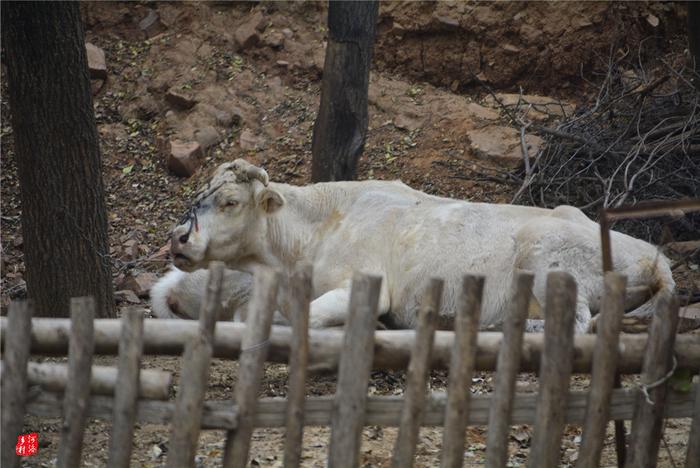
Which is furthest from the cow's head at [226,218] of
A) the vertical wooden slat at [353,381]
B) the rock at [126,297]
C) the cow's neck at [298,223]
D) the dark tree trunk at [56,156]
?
the vertical wooden slat at [353,381]


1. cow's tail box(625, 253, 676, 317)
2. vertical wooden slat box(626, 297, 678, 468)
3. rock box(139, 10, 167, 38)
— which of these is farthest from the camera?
rock box(139, 10, 167, 38)

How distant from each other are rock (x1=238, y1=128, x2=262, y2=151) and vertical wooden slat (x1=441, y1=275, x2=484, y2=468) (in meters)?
9.06

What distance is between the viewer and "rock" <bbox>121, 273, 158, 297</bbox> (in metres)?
9.73

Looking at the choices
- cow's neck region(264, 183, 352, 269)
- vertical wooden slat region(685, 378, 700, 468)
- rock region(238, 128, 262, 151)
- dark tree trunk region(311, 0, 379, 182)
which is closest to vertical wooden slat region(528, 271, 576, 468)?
vertical wooden slat region(685, 378, 700, 468)

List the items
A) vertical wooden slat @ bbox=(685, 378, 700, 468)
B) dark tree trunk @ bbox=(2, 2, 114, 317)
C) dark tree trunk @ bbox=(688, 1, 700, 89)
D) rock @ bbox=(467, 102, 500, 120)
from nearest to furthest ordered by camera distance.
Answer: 1. vertical wooden slat @ bbox=(685, 378, 700, 468)
2. dark tree trunk @ bbox=(2, 2, 114, 317)
3. dark tree trunk @ bbox=(688, 1, 700, 89)
4. rock @ bbox=(467, 102, 500, 120)

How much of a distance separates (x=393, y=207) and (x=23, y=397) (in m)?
4.21

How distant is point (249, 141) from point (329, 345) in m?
9.00

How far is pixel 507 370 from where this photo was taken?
480 cm

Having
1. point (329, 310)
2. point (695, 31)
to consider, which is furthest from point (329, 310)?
point (695, 31)

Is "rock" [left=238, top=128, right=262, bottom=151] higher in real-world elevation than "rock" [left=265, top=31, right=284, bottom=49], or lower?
lower

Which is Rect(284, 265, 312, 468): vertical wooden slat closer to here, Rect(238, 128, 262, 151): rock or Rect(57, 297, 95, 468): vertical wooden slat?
Rect(57, 297, 95, 468): vertical wooden slat

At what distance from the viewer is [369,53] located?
1096 centimetres

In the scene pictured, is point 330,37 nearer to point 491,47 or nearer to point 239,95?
point 239,95

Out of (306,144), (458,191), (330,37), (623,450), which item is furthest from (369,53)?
(623,450)
